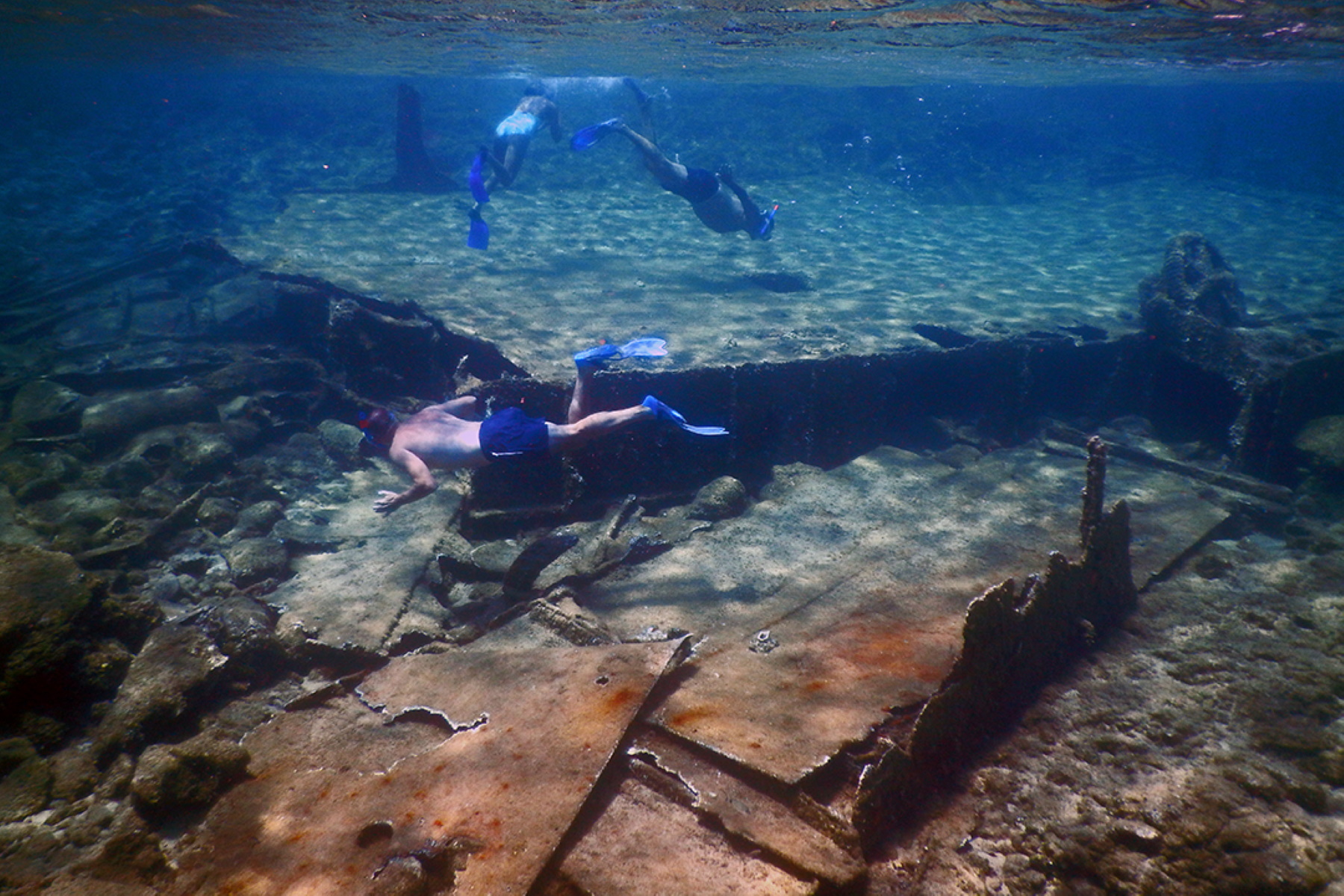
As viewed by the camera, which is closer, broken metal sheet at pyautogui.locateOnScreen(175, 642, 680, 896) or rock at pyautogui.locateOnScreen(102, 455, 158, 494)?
broken metal sheet at pyautogui.locateOnScreen(175, 642, 680, 896)

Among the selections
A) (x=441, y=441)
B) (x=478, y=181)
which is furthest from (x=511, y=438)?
(x=478, y=181)

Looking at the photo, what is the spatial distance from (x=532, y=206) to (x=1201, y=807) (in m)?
20.8

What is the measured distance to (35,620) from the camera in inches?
154

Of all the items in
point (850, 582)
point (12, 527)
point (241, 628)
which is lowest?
point (12, 527)

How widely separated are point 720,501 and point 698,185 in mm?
8635

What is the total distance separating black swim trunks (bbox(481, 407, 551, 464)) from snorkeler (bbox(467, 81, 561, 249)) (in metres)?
6.65

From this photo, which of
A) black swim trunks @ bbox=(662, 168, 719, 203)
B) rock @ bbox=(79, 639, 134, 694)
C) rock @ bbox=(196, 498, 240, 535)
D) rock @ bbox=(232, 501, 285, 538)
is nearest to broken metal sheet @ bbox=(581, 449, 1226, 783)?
rock @ bbox=(79, 639, 134, 694)

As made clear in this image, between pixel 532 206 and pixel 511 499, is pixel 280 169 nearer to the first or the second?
Result: pixel 532 206

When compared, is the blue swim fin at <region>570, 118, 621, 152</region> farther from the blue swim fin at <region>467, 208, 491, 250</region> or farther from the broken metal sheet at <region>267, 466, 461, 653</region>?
the broken metal sheet at <region>267, 466, 461, 653</region>

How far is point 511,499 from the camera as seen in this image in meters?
6.62

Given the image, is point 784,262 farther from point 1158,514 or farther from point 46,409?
point 46,409

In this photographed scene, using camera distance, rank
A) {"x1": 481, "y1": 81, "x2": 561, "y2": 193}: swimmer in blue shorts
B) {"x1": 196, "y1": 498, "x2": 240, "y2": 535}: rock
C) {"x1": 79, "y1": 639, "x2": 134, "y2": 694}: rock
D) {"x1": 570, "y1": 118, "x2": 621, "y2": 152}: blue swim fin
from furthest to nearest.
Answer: {"x1": 570, "y1": 118, "x2": 621, "y2": 152}: blue swim fin < {"x1": 481, "y1": 81, "x2": 561, "y2": 193}: swimmer in blue shorts < {"x1": 196, "y1": 498, "x2": 240, "y2": 535}: rock < {"x1": 79, "y1": 639, "x2": 134, "y2": 694}: rock

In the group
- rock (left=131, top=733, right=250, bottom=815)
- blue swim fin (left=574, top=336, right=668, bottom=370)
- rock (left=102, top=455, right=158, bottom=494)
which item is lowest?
rock (left=102, top=455, right=158, bottom=494)

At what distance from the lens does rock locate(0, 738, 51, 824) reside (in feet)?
10.8
